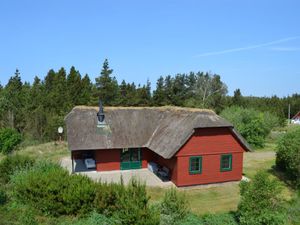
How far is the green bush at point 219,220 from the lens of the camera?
14205 millimetres

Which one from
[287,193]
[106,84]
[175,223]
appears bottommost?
[287,193]

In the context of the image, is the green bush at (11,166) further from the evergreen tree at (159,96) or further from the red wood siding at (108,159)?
the evergreen tree at (159,96)

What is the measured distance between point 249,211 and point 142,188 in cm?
481

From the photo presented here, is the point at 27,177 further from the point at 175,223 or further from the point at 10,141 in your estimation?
the point at 10,141

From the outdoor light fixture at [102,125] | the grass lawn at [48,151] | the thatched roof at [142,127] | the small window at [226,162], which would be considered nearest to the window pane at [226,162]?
the small window at [226,162]

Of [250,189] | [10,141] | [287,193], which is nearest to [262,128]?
[287,193]

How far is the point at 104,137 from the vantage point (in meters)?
25.4

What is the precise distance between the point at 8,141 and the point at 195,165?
71.3 feet

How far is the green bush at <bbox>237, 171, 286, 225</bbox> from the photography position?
43.5 feet

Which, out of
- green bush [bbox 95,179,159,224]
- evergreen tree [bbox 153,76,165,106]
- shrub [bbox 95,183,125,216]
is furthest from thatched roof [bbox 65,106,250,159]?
evergreen tree [bbox 153,76,165,106]

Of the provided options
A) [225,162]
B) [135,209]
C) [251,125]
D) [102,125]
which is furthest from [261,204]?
[251,125]

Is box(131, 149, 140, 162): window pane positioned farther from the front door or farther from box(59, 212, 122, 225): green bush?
box(59, 212, 122, 225): green bush

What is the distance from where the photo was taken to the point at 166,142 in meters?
23.3

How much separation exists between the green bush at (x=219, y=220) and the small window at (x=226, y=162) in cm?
804
